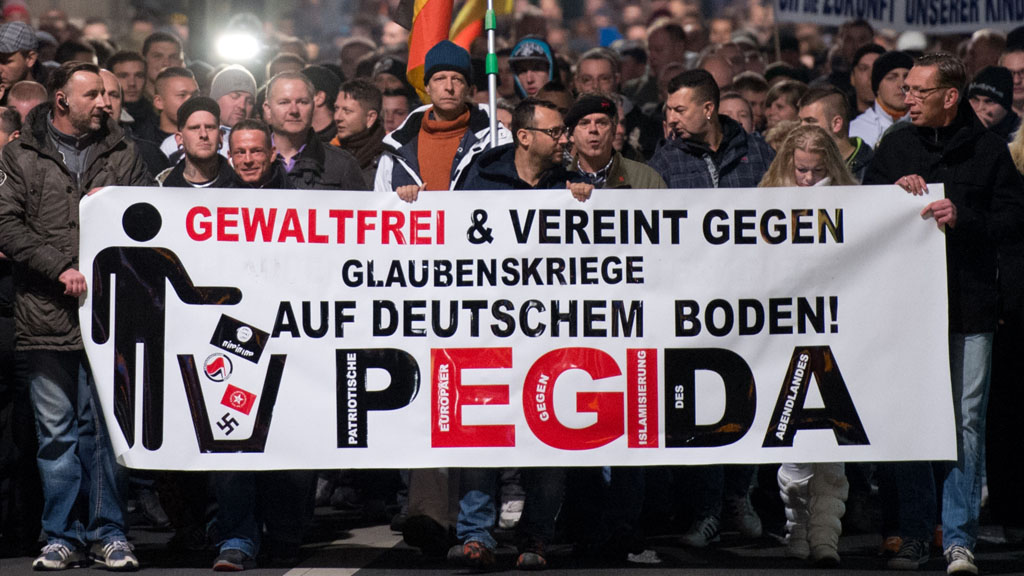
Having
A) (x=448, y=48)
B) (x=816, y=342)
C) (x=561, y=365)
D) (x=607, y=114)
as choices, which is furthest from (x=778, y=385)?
(x=448, y=48)

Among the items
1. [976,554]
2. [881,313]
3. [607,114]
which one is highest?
[607,114]

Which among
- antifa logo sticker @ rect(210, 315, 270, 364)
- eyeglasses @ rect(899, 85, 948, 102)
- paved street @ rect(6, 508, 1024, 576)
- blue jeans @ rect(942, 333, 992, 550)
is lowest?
paved street @ rect(6, 508, 1024, 576)

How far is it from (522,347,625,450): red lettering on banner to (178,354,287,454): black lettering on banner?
1096 mm

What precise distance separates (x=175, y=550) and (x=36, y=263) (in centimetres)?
154

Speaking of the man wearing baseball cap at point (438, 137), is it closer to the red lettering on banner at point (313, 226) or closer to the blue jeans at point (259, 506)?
the red lettering on banner at point (313, 226)

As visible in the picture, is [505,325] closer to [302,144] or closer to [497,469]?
[497,469]

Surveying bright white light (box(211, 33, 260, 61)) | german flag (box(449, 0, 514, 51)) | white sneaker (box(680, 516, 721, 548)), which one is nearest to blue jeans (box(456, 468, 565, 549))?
white sneaker (box(680, 516, 721, 548))

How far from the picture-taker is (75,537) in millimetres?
7785

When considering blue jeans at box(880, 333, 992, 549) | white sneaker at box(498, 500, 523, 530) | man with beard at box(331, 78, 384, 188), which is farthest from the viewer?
man with beard at box(331, 78, 384, 188)

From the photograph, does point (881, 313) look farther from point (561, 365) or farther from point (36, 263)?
point (36, 263)

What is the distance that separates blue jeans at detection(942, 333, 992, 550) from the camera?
7527 millimetres

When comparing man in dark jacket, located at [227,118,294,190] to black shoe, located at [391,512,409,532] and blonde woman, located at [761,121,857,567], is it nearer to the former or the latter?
black shoe, located at [391,512,409,532]

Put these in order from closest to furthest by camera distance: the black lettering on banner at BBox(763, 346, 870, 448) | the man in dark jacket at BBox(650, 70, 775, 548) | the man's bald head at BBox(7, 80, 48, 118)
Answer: the black lettering on banner at BBox(763, 346, 870, 448) → the man in dark jacket at BBox(650, 70, 775, 548) → the man's bald head at BBox(7, 80, 48, 118)

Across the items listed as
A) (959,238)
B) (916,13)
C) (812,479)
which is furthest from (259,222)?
(916,13)
